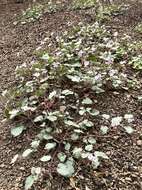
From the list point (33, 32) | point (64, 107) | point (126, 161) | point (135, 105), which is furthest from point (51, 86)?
point (33, 32)

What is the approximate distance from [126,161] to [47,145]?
64cm

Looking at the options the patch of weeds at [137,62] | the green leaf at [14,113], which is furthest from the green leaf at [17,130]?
the patch of weeds at [137,62]

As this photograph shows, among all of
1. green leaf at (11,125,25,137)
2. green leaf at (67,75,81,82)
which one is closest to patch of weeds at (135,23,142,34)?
green leaf at (67,75,81,82)

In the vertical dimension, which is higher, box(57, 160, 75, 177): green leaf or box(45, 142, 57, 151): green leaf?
box(45, 142, 57, 151): green leaf

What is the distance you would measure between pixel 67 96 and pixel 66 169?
1.02m

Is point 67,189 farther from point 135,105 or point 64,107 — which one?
point 135,105

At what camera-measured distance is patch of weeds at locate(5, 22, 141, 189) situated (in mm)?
3314

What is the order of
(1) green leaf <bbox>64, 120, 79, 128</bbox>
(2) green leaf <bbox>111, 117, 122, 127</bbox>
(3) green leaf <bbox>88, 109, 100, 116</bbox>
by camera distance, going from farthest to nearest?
(3) green leaf <bbox>88, 109, 100, 116</bbox>, (2) green leaf <bbox>111, 117, 122, 127</bbox>, (1) green leaf <bbox>64, 120, 79, 128</bbox>

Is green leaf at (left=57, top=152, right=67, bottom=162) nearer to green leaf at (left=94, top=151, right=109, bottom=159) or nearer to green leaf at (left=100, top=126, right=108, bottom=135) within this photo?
green leaf at (left=94, top=151, right=109, bottom=159)

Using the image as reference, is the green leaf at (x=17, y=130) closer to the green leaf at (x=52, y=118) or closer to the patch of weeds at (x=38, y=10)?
the green leaf at (x=52, y=118)

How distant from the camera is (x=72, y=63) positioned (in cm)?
452

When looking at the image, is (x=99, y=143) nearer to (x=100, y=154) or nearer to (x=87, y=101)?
(x=100, y=154)

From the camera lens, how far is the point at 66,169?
10.2ft

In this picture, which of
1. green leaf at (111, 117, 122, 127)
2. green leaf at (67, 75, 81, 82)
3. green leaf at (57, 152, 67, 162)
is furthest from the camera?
green leaf at (67, 75, 81, 82)
